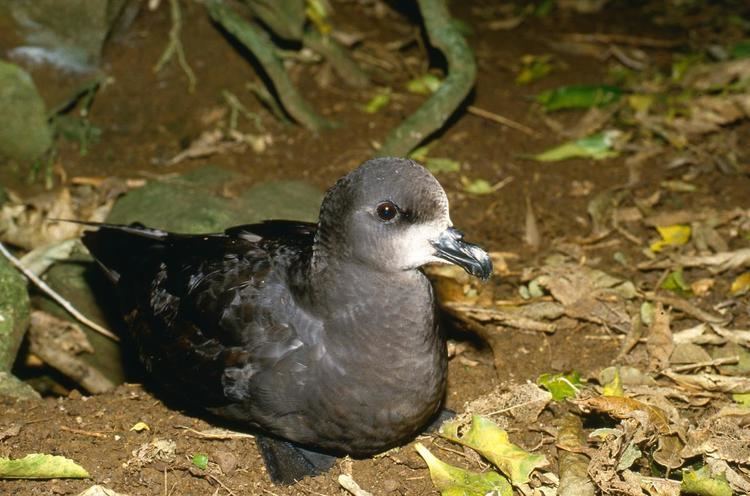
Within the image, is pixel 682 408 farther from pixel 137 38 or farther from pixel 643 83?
pixel 137 38

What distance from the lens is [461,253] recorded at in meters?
3.64

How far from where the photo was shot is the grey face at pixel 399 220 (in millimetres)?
3637

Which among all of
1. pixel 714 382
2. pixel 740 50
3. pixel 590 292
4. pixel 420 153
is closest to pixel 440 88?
pixel 420 153

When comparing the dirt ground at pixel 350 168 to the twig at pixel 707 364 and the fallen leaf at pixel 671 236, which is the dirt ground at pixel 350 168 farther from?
the twig at pixel 707 364

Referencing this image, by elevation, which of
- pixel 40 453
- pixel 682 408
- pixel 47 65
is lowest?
pixel 682 408

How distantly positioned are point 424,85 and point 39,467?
4.39 metres

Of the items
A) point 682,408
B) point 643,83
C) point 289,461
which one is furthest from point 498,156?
point 289,461

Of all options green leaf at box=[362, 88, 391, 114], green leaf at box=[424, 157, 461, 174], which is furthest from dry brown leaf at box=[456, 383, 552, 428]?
green leaf at box=[362, 88, 391, 114]

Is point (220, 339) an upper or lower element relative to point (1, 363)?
upper

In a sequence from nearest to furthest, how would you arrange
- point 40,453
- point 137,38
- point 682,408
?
1. point 40,453
2. point 682,408
3. point 137,38

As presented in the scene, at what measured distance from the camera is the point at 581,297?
4988 millimetres

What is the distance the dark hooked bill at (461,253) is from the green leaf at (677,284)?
187 cm

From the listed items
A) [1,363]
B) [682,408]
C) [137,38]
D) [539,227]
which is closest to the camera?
[682,408]

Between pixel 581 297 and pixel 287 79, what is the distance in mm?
2815
